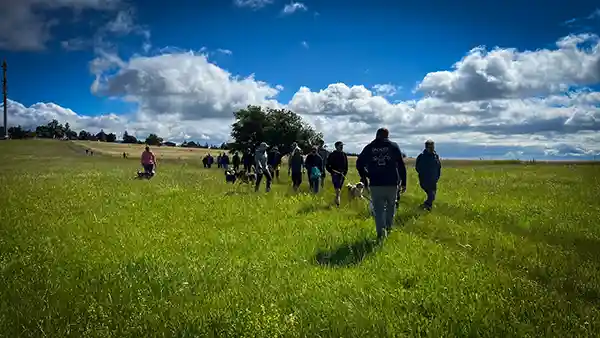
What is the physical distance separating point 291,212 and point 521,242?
20.3ft

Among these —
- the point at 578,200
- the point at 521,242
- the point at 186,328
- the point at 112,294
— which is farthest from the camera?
the point at 578,200

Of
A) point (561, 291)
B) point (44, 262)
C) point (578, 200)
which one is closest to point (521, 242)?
point (561, 291)

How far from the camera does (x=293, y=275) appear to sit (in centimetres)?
671

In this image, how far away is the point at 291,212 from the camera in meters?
13.4

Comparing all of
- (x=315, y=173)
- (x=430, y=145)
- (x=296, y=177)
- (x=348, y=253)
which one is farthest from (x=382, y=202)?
(x=296, y=177)

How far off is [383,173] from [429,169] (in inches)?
207

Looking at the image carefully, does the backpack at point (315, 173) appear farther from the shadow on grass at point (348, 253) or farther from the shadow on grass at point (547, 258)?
the shadow on grass at point (348, 253)

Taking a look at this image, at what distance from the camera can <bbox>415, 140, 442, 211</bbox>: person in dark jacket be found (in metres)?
14.5

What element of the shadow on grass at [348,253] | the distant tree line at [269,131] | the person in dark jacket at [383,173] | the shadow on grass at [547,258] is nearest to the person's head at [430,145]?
the shadow on grass at [547,258]

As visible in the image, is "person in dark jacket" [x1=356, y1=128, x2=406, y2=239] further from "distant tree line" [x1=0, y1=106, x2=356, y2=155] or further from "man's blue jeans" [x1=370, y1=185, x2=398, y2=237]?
"distant tree line" [x1=0, y1=106, x2=356, y2=155]

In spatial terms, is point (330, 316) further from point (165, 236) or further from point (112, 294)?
point (165, 236)

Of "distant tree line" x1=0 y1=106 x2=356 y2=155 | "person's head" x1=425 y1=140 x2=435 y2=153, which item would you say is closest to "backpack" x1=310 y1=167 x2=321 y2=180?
"person's head" x1=425 y1=140 x2=435 y2=153

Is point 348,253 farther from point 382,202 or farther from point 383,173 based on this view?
point 383,173

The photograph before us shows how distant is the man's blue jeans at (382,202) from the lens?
31.6 ft
